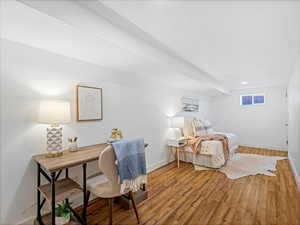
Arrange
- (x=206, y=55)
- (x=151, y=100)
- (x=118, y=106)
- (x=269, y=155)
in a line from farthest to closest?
(x=269, y=155) < (x=151, y=100) < (x=118, y=106) < (x=206, y=55)

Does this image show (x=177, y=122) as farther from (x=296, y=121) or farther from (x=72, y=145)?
(x=72, y=145)

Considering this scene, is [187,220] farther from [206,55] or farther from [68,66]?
[68,66]

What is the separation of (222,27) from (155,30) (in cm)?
77

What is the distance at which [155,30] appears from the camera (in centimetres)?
176

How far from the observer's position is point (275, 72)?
145 inches

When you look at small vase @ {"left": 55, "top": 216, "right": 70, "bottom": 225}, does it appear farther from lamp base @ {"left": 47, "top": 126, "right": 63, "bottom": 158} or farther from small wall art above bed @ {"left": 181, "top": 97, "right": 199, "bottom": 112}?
small wall art above bed @ {"left": 181, "top": 97, "right": 199, "bottom": 112}

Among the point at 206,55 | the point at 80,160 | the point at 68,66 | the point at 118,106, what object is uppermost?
the point at 206,55

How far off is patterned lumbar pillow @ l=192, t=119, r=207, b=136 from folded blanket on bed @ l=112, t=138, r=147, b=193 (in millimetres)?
3089

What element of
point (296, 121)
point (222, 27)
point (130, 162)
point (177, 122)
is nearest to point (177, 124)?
point (177, 122)

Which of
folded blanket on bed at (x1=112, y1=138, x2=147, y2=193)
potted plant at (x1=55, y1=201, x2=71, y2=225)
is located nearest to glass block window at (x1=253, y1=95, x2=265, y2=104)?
folded blanket on bed at (x1=112, y1=138, x2=147, y2=193)

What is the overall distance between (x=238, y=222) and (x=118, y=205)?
1.60 meters

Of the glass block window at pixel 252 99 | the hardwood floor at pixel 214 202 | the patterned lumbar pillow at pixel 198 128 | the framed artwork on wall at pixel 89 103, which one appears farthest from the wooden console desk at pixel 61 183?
the glass block window at pixel 252 99

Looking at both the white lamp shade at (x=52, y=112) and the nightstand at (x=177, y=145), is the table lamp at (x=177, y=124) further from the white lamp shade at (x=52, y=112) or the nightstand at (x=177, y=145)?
the white lamp shade at (x=52, y=112)

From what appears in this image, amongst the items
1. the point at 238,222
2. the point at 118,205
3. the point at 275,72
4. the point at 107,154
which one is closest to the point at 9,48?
the point at 107,154
